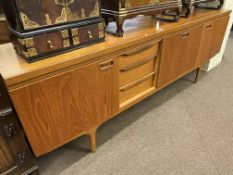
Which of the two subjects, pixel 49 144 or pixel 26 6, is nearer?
pixel 26 6

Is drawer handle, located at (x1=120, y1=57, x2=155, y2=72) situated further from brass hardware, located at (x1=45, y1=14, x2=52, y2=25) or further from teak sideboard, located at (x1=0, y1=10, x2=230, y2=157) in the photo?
→ brass hardware, located at (x1=45, y1=14, x2=52, y2=25)

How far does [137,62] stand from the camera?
1.21 m

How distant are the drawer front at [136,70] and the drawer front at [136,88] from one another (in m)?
0.03

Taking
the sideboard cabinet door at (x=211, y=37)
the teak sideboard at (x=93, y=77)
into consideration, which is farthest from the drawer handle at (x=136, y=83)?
the sideboard cabinet door at (x=211, y=37)

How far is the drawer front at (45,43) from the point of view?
0.80m

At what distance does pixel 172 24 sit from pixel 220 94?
100 cm

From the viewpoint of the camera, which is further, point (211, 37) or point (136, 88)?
point (211, 37)

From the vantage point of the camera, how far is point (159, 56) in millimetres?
1339

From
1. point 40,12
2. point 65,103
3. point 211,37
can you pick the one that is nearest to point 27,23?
point 40,12

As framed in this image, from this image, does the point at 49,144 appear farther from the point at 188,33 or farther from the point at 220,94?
the point at 220,94

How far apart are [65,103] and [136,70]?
55cm

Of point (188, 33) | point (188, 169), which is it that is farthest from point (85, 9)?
point (188, 169)

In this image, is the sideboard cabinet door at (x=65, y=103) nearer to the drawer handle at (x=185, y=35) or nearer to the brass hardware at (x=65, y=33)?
the brass hardware at (x=65, y=33)

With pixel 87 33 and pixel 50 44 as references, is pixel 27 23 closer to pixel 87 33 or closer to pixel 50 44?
pixel 50 44
